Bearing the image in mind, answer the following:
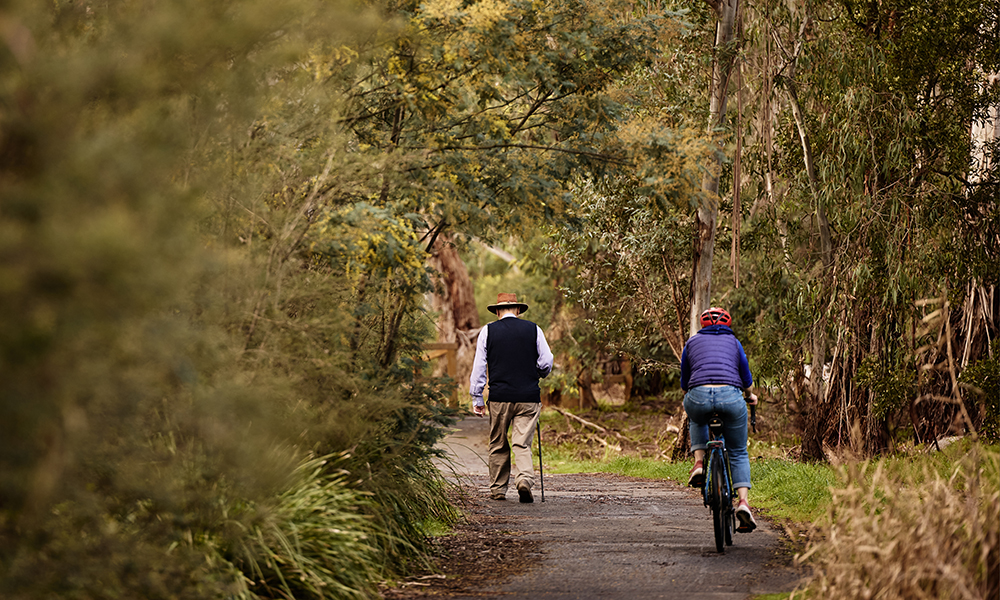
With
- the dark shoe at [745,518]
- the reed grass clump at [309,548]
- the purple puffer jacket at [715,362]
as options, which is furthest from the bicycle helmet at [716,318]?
the reed grass clump at [309,548]

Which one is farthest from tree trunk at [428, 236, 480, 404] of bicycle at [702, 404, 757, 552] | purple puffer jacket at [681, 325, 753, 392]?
bicycle at [702, 404, 757, 552]

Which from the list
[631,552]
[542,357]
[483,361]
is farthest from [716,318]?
[483,361]

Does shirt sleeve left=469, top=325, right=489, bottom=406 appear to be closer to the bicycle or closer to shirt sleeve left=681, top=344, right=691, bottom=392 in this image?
shirt sleeve left=681, top=344, right=691, bottom=392

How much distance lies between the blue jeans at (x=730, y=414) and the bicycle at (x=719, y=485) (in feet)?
0.14

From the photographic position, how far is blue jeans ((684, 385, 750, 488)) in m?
7.17

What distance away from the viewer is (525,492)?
9.61 meters

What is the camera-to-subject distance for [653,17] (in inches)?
327

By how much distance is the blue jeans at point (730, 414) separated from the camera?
282 inches

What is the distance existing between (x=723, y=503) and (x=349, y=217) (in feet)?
10.4

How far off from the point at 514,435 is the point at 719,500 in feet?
11.0

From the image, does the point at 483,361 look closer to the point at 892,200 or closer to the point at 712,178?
the point at 712,178

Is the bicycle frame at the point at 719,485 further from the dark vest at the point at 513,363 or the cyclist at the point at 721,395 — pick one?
the dark vest at the point at 513,363

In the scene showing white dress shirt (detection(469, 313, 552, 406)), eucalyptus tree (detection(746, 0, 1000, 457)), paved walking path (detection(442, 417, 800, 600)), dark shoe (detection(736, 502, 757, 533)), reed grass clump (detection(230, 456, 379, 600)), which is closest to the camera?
reed grass clump (detection(230, 456, 379, 600))

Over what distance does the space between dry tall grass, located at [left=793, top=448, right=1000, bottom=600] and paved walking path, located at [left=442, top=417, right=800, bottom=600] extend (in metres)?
0.97
